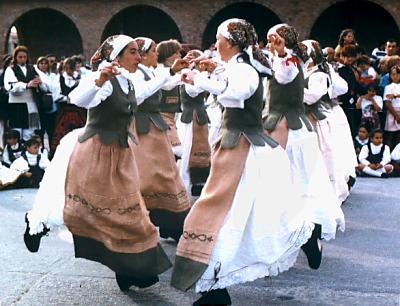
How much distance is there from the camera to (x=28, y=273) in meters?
5.36

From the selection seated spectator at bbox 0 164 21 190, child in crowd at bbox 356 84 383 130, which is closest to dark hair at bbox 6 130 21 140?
seated spectator at bbox 0 164 21 190

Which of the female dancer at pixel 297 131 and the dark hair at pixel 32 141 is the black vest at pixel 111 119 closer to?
the female dancer at pixel 297 131

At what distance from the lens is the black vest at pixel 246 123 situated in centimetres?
452

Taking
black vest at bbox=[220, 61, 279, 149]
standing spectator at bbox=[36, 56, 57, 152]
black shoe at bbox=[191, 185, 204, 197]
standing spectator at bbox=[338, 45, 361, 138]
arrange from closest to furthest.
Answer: black vest at bbox=[220, 61, 279, 149], black shoe at bbox=[191, 185, 204, 197], standing spectator at bbox=[338, 45, 361, 138], standing spectator at bbox=[36, 56, 57, 152]

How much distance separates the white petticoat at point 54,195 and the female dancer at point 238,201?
0.93 meters

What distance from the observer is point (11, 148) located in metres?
10.2

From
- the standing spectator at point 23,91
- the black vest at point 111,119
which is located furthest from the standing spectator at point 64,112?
the black vest at point 111,119

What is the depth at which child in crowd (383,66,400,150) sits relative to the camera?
1091 centimetres

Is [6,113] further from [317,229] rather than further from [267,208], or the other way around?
[267,208]

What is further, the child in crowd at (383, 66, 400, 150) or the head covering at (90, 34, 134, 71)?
the child in crowd at (383, 66, 400, 150)

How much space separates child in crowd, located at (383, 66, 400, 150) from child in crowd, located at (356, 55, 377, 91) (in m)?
0.26

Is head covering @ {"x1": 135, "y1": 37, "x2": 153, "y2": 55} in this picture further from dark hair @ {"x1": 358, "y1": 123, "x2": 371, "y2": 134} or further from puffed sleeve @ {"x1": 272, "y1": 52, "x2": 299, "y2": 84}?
dark hair @ {"x1": 358, "y1": 123, "x2": 371, "y2": 134}

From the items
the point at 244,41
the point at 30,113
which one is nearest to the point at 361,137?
the point at 30,113

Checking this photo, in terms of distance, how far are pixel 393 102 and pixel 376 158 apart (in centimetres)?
100
